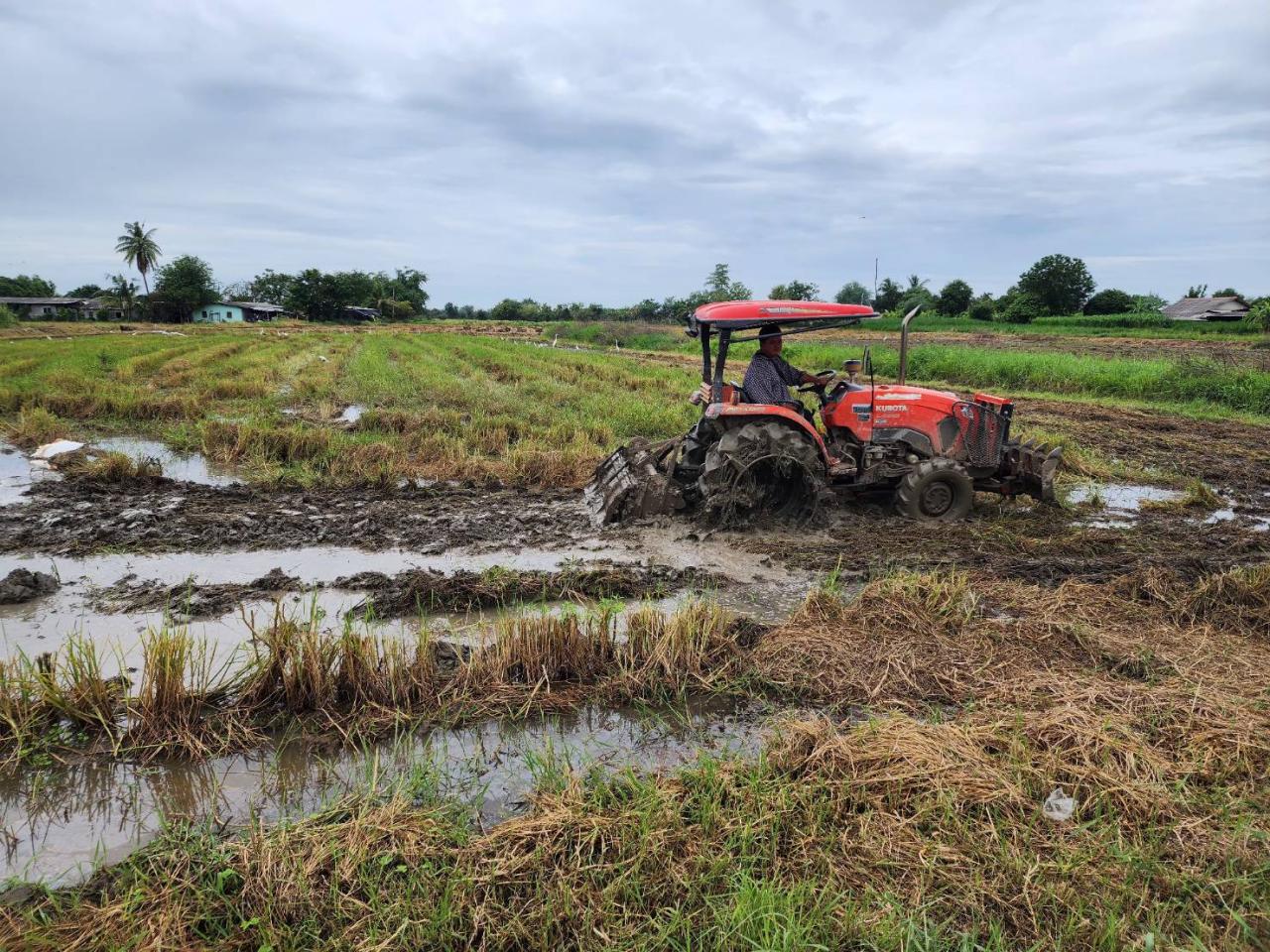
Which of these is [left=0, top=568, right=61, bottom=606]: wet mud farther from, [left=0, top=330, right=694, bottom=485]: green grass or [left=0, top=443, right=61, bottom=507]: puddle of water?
[left=0, top=330, right=694, bottom=485]: green grass

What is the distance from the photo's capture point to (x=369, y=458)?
913cm

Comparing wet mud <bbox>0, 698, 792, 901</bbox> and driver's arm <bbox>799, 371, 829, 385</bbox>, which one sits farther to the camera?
driver's arm <bbox>799, 371, 829, 385</bbox>

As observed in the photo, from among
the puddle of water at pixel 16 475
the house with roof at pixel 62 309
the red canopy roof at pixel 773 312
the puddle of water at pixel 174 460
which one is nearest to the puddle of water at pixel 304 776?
the red canopy roof at pixel 773 312

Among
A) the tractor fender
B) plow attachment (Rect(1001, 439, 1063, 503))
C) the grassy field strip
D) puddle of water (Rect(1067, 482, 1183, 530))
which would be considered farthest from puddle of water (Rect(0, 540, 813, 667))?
puddle of water (Rect(1067, 482, 1183, 530))

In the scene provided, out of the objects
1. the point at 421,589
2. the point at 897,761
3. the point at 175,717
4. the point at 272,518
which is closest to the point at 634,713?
the point at 897,761

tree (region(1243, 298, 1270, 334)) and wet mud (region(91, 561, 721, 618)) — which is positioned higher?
tree (region(1243, 298, 1270, 334))

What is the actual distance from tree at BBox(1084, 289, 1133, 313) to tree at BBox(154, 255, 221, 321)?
70.9 m

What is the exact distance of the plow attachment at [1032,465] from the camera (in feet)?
23.9

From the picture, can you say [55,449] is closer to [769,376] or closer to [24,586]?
[24,586]

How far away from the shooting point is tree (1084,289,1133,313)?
52.2 metres

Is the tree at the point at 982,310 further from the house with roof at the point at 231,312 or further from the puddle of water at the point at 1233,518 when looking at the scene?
the house with roof at the point at 231,312

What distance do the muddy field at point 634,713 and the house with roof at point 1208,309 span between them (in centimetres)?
4767

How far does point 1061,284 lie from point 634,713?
195 feet

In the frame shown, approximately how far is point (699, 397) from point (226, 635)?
14.1 ft
